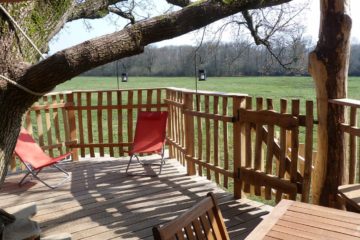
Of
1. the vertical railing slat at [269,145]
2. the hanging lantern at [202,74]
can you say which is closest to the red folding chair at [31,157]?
the hanging lantern at [202,74]

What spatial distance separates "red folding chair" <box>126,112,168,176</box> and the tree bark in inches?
92.4

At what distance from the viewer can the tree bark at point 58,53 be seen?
287 cm

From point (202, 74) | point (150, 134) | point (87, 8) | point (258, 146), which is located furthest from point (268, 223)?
point (87, 8)

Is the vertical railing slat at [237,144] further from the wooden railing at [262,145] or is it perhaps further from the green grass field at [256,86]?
the green grass field at [256,86]

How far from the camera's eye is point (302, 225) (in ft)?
6.07

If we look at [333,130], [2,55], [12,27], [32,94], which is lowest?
[333,130]

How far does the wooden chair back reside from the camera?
138 centimetres

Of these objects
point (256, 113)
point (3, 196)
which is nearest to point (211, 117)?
point (256, 113)

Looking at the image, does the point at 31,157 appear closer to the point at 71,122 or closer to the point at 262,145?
the point at 71,122

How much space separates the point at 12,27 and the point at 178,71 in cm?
3705

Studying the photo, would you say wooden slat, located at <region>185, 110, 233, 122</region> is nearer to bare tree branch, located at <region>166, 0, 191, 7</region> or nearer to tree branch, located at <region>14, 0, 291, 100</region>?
tree branch, located at <region>14, 0, 291, 100</region>

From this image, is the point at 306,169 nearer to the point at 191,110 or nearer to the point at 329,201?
the point at 329,201

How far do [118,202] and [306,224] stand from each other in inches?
119

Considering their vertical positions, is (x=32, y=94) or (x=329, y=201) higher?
(x=32, y=94)
